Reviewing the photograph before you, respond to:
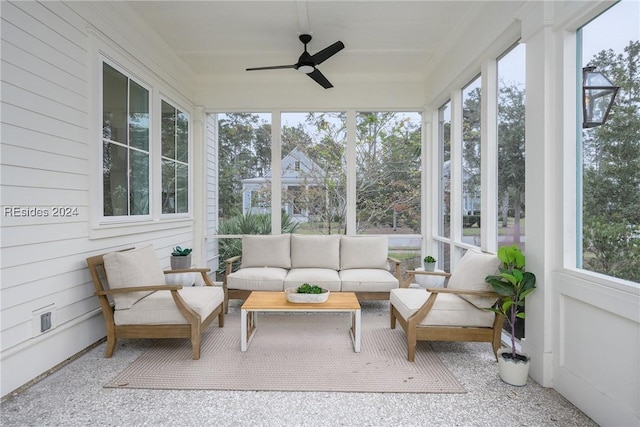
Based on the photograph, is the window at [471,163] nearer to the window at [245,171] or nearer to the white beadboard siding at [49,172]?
the window at [245,171]

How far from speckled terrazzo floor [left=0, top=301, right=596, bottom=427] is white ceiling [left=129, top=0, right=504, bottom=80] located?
2988 millimetres

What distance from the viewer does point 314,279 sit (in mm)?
3793

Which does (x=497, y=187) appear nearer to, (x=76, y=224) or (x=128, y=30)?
(x=76, y=224)

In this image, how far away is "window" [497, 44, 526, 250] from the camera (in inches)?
110

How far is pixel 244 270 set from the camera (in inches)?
160

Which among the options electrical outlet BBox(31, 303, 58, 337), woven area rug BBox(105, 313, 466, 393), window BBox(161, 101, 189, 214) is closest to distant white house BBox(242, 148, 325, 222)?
window BBox(161, 101, 189, 214)

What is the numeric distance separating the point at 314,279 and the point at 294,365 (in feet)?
4.23

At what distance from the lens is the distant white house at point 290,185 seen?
500 cm

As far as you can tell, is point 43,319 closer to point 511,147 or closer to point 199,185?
point 199,185

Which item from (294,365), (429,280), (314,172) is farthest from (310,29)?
(294,365)

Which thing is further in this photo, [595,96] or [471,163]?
[471,163]

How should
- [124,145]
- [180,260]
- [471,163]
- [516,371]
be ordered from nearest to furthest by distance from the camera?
[516,371]
[124,145]
[471,163]
[180,260]

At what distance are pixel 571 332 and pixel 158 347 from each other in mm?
3180

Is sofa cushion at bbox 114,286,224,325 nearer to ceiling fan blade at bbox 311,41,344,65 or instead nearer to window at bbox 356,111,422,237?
ceiling fan blade at bbox 311,41,344,65
